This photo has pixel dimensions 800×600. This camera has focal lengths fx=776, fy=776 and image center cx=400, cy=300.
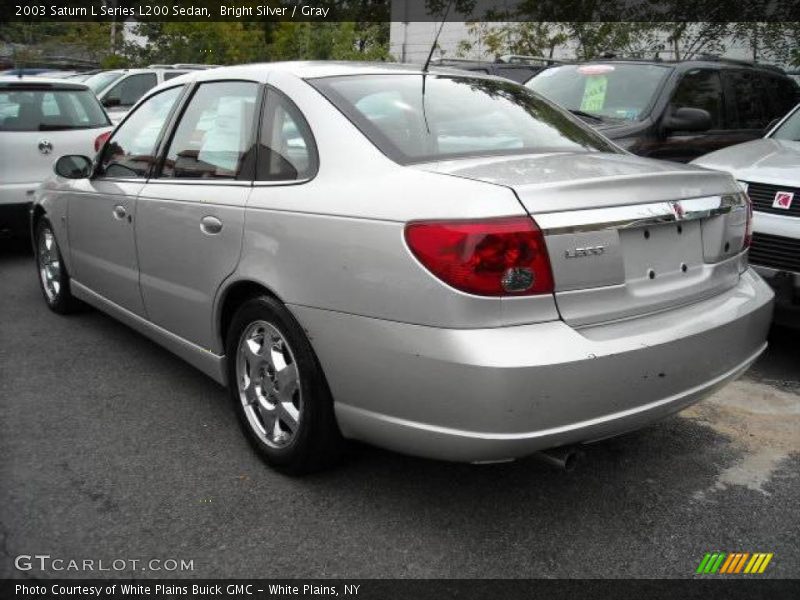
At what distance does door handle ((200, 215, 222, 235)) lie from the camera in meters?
3.27

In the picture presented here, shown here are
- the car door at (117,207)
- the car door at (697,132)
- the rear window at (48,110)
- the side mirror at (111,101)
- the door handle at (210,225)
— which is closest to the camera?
the door handle at (210,225)

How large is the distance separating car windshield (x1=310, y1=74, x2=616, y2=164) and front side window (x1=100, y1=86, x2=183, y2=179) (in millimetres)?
1250

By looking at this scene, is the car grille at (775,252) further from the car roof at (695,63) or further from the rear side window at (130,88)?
the rear side window at (130,88)

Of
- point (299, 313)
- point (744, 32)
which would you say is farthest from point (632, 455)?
point (744, 32)

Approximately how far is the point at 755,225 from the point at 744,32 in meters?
9.60

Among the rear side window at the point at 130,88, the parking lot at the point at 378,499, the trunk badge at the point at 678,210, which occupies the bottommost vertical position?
the parking lot at the point at 378,499

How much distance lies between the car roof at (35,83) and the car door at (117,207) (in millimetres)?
3343

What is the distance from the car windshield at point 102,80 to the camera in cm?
1266

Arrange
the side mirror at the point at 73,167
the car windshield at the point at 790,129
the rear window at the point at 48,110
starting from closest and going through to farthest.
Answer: the side mirror at the point at 73,167 → the car windshield at the point at 790,129 → the rear window at the point at 48,110

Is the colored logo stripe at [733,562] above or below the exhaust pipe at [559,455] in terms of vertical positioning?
below

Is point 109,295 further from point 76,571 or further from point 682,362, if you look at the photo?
point 682,362

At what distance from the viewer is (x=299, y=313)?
2820 millimetres

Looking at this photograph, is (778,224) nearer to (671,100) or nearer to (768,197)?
(768,197)

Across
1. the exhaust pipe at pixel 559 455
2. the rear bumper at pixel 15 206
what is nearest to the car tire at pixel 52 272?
the rear bumper at pixel 15 206
